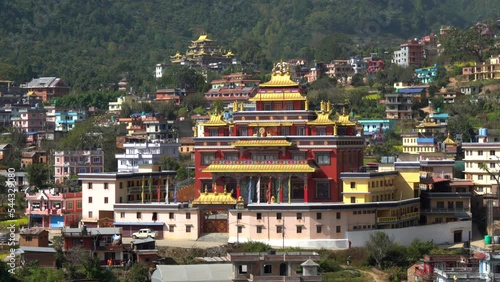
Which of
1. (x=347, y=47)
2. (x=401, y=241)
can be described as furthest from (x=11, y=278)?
(x=347, y=47)

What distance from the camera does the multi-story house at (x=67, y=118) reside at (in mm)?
102250

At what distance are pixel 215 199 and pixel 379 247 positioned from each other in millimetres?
8406

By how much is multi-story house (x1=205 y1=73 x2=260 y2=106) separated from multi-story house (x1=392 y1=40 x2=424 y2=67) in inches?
555

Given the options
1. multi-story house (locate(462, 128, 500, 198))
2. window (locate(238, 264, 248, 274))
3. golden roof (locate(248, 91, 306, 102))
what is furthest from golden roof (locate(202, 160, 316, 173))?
window (locate(238, 264, 248, 274))

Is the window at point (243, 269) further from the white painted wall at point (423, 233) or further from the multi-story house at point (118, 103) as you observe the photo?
the multi-story house at point (118, 103)

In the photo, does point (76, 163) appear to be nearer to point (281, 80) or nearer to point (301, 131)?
point (281, 80)

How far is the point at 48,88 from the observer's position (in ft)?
384

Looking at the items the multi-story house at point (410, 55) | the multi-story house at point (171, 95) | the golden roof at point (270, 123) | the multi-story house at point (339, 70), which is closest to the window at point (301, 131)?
the golden roof at point (270, 123)

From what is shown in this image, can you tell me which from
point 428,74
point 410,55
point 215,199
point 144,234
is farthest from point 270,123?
point 410,55

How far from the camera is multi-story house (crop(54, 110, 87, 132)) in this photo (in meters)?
102

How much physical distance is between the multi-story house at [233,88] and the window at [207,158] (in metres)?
38.1

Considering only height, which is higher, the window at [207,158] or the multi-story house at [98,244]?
the window at [207,158]

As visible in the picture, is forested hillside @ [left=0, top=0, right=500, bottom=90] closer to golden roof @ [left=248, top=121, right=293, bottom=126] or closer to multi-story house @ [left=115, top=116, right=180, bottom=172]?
multi-story house @ [left=115, top=116, right=180, bottom=172]

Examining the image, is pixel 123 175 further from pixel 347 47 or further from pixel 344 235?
pixel 347 47
